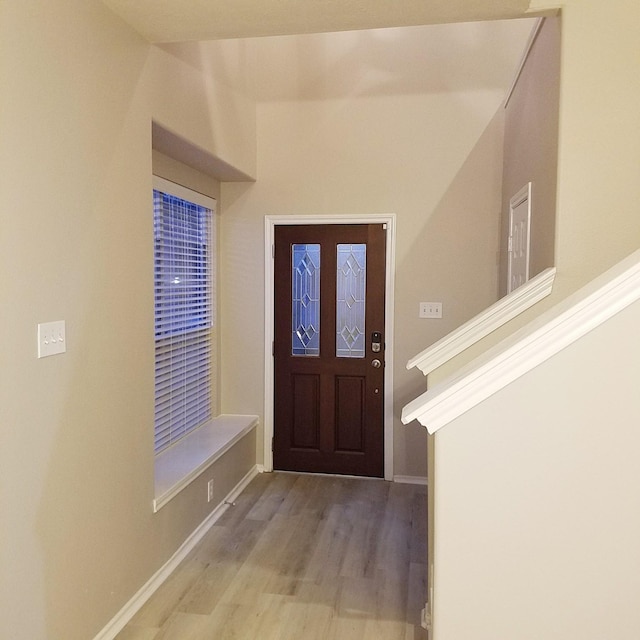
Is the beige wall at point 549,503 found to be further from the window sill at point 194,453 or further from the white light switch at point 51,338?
the window sill at point 194,453

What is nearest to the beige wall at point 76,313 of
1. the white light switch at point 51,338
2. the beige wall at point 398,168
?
the white light switch at point 51,338

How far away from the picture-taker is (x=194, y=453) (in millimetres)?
3623

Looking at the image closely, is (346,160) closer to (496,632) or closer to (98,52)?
(98,52)

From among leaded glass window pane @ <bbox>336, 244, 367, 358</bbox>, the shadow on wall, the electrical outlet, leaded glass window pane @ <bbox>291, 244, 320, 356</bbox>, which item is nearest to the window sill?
leaded glass window pane @ <bbox>291, 244, 320, 356</bbox>

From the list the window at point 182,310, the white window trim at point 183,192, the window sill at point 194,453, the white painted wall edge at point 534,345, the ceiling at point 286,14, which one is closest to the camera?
the white painted wall edge at point 534,345

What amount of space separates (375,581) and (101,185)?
222 centimetres

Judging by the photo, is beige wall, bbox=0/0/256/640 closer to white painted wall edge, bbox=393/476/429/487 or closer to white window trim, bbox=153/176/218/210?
white window trim, bbox=153/176/218/210

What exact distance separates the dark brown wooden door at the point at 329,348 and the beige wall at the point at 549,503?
290 centimetres

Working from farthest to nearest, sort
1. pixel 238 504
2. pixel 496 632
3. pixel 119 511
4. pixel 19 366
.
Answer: pixel 238 504 → pixel 119 511 → pixel 19 366 → pixel 496 632

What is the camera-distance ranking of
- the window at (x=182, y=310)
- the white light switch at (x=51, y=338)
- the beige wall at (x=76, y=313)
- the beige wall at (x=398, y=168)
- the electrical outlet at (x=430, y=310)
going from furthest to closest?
the electrical outlet at (x=430, y=310), the beige wall at (x=398, y=168), the window at (x=182, y=310), the white light switch at (x=51, y=338), the beige wall at (x=76, y=313)

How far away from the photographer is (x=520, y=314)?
101 inches

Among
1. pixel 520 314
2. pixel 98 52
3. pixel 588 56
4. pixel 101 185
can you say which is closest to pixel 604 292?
pixel 520 314

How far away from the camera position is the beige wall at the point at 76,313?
6.08ft

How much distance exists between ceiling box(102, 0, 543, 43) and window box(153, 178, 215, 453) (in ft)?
3.59
